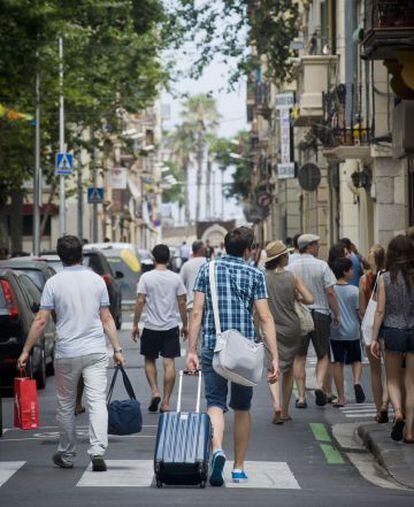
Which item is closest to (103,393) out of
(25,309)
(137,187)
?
(25,309)

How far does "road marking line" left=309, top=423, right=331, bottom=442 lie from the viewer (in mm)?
16703

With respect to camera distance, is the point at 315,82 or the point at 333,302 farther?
the point at 315,82

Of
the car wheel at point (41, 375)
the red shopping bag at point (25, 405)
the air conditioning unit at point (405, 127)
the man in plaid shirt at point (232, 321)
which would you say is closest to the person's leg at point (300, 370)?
the car wheel at point (41, 375)

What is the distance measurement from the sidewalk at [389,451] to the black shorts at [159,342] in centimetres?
278

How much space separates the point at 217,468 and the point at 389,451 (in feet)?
8.57

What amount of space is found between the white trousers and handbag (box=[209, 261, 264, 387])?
151cm

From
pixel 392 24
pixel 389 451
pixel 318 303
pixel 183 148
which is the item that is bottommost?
pixel 389 451

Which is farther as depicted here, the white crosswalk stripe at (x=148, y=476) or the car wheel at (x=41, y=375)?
the car wheel at (x=41, y=375)

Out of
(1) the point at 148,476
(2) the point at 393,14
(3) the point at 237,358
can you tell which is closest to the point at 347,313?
(2) the point at 393,14

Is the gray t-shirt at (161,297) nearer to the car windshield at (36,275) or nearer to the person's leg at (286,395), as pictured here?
the person's leg at (286,395)

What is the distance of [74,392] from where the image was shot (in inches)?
546

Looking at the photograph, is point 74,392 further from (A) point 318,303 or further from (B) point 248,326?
(A) point 318,303

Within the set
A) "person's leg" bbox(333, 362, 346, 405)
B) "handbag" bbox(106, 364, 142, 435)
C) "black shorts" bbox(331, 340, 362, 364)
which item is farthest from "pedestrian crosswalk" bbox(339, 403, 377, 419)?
"handbag" bbox(106, 364, 142, 435)

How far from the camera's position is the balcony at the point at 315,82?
149 feet
